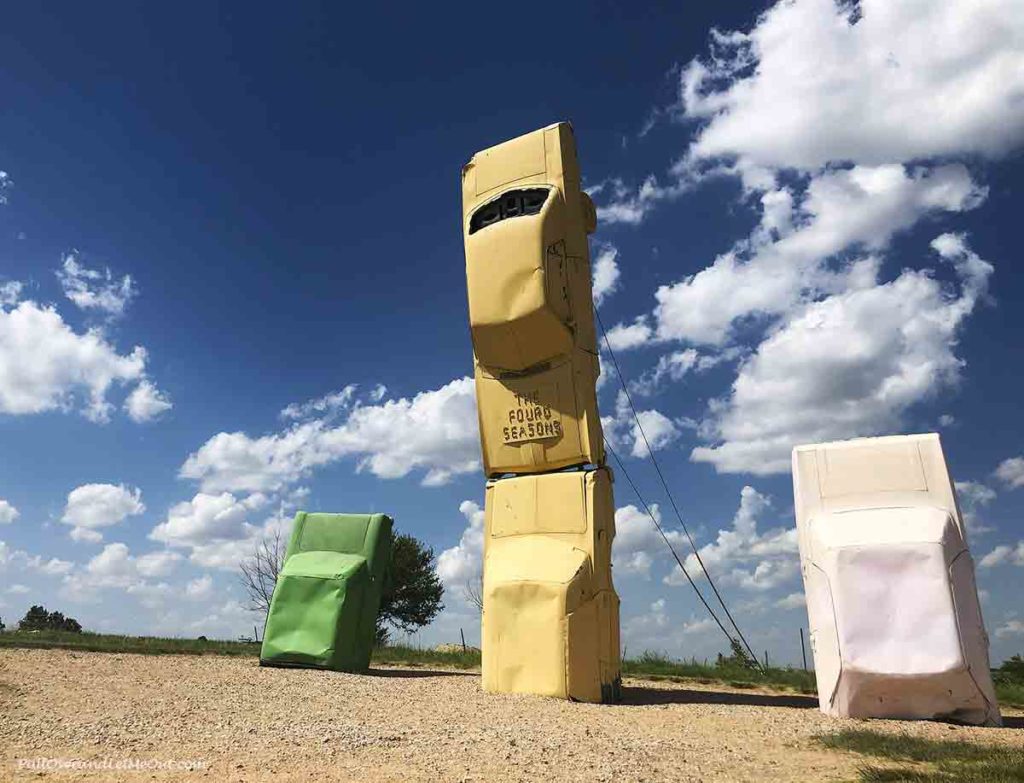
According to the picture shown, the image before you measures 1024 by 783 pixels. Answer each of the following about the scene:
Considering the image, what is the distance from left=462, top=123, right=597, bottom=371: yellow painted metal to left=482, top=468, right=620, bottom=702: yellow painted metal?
1.60m

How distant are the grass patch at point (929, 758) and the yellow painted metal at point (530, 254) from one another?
481 cm

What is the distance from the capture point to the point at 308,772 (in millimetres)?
3924

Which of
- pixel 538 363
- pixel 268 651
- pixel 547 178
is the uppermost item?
pixel 547 178

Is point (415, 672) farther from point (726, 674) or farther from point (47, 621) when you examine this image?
point (47, 621)

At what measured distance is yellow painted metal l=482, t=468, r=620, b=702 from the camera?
287 inches

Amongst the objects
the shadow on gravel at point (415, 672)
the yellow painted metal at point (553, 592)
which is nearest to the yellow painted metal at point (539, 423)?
the yellow painted metal at point (553, 592)

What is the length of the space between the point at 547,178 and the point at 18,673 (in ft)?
24.6

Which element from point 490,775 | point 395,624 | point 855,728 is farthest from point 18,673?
point 395,624

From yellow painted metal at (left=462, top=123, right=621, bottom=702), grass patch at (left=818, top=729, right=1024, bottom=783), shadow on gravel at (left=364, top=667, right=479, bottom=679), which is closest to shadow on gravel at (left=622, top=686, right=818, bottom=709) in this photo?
yellow painted metal at (left=462, top=123, right=621, bottom=702)

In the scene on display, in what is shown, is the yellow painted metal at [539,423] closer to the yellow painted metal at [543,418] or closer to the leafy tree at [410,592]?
the yellow painted metal at [543,418]

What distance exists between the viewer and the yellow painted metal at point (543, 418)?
8.31 metres

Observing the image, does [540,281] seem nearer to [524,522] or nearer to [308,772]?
[524,522]

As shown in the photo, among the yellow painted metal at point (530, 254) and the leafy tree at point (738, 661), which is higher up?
the yellow painted metal at point (530, 254)

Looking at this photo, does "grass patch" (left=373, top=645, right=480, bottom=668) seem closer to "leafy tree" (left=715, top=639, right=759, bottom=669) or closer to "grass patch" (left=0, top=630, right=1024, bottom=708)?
"grass patch" (left=0, top=630, right=1024, bottom=708)
